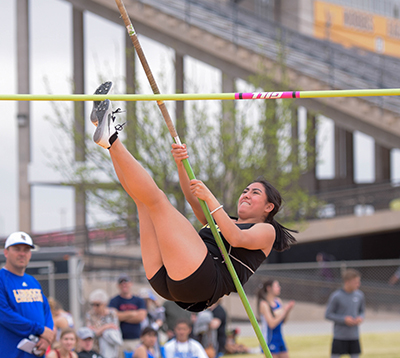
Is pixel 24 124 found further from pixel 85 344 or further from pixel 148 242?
pixel 148 242

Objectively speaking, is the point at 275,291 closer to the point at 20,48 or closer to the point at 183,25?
the point at 183,25

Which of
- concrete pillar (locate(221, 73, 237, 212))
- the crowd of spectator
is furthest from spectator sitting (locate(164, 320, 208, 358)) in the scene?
concrete pillar (locate(221, 73, 237, 212))

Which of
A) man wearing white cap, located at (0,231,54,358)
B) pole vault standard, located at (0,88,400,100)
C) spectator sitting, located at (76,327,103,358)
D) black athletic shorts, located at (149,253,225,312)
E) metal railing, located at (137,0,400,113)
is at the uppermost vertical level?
metal railing, located at (137,0,400,113)

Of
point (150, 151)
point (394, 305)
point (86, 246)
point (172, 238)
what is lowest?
point (394, 305)

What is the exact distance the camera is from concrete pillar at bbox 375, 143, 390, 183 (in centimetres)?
3072

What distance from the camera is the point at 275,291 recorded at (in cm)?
838

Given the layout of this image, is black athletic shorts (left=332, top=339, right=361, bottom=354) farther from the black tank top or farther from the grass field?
the black tank top

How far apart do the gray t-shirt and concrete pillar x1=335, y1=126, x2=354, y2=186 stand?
22.8 metres

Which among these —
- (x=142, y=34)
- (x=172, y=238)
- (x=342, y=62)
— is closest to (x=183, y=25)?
(x=142, y=34)

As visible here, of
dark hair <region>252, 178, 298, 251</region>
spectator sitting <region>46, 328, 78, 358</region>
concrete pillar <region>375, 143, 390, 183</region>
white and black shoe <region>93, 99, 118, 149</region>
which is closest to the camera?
white and black shoe <region>93, 99, 118, 149</region>

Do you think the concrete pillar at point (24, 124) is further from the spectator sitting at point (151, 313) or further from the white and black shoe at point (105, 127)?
the white and black shoe at point (105, 127)

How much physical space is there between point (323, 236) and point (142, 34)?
898cm

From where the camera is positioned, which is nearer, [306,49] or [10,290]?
[10,290]

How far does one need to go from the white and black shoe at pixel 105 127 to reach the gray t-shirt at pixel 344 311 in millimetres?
5337
